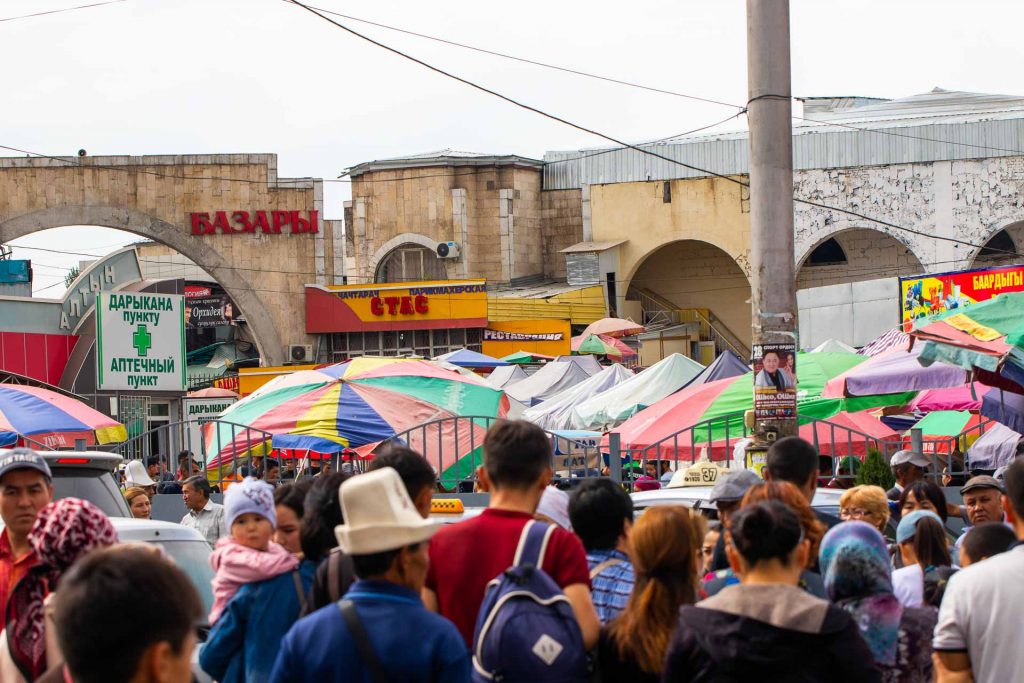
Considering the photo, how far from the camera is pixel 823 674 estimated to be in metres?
3.97

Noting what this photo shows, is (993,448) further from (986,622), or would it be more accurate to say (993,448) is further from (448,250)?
(448,250)

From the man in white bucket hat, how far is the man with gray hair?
26.7ft

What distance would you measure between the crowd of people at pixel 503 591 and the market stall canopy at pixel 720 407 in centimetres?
743

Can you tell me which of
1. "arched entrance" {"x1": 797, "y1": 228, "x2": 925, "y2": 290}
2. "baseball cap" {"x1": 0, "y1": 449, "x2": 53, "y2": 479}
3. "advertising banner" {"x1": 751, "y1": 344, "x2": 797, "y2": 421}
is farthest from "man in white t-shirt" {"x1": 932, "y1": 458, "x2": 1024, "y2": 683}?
"arched entrance" {"x1": 797, "y1": 228, "x2": 925, "y2": 290}

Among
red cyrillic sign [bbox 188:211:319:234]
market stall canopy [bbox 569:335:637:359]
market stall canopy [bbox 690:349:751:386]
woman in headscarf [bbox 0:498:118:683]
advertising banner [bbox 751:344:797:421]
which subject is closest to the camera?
woman in headscarf [bbox 0:498:118:683]

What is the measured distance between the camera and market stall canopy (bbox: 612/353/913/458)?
13.8m

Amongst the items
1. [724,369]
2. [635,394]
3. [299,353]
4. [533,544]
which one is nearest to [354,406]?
[724,369]

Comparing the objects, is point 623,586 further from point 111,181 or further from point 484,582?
point 111,181

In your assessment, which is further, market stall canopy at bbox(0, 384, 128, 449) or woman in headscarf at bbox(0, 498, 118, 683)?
market stall canopy at bbox(0, 384, 128, 449)

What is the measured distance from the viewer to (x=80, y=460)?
8.30m

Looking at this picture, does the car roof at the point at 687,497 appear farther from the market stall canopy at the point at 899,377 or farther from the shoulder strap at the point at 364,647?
the shoulder strap at the point at 364,647

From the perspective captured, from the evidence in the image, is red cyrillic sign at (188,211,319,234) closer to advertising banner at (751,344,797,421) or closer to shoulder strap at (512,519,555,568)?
advertising banner at (751,344,797,421)

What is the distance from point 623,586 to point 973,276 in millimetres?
20500

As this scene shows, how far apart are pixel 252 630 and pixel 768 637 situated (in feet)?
7.12
